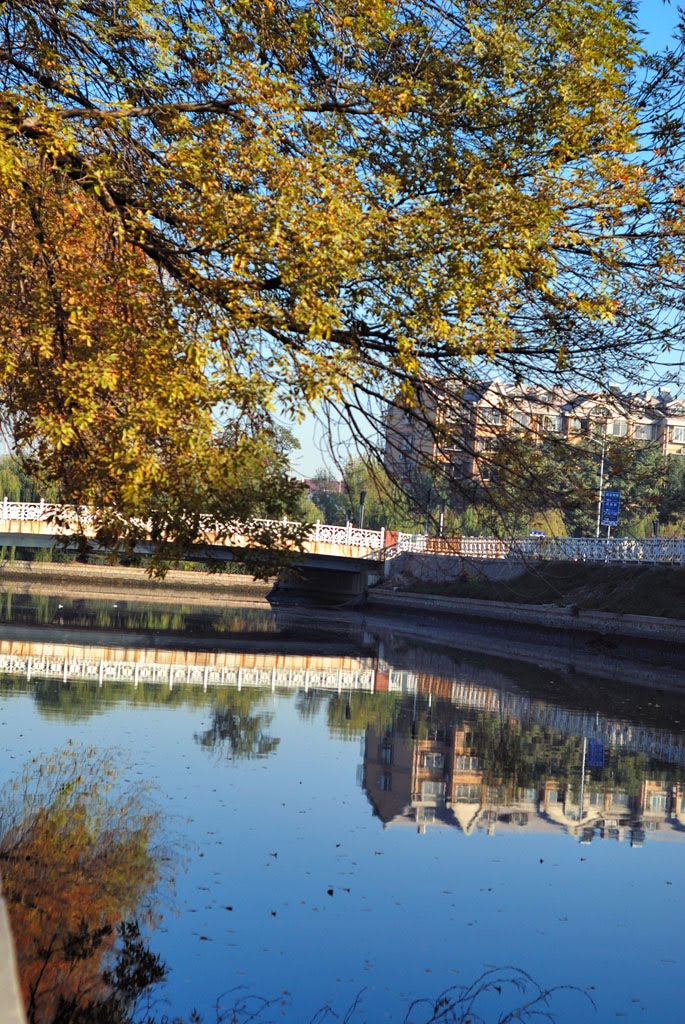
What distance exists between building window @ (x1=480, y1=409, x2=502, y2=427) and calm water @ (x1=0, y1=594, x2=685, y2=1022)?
134 inches

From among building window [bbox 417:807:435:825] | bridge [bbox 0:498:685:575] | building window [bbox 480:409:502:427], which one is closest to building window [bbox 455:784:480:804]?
building window [bbox 417:807:435:825]

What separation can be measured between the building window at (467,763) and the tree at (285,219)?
6.88 meters

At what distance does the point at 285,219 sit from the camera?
6676 mm

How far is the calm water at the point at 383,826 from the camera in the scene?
283 inches

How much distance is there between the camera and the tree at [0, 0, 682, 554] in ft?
22.5

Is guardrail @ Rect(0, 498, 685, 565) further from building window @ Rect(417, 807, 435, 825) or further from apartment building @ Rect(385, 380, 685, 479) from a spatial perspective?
building window @ Rect(417, 807, 435, 825)

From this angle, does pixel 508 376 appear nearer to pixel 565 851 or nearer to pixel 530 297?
pixel 530 297

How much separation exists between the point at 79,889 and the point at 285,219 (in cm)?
453

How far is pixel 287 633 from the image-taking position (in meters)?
37.8

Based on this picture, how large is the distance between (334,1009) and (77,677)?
598 inches

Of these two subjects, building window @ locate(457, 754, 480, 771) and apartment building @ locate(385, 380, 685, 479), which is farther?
building window @ locate(457, 754, 480, 771)

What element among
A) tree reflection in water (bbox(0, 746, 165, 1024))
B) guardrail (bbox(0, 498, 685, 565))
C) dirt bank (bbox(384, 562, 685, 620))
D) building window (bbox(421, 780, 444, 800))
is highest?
guardrail (bbox(0, 498, 685, 565))

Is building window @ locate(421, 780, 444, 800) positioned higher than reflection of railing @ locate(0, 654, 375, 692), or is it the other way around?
building window @ locate(421, 780, 444, 800)

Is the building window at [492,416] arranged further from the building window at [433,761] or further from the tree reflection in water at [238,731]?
the tree reflection in water at [238,731]
